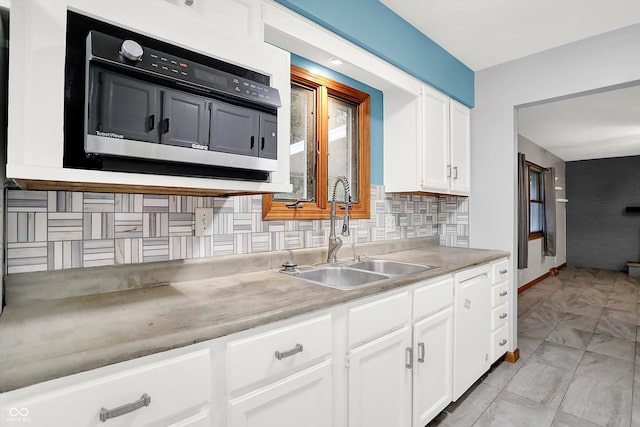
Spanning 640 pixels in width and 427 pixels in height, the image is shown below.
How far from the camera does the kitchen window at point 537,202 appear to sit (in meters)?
5.71

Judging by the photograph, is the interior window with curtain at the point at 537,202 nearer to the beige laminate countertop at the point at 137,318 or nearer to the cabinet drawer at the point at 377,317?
the cabinet drawer at the point at 377,317

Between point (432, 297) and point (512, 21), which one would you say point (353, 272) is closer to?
point (432, 297)

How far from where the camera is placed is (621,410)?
1.97 meters

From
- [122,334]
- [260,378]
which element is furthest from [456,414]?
[122,334]

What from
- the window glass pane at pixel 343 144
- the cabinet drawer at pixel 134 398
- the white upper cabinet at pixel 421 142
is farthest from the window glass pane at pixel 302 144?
the cabinet drawer at pixel 134 398

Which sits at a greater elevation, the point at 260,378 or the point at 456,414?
the point at 260,378

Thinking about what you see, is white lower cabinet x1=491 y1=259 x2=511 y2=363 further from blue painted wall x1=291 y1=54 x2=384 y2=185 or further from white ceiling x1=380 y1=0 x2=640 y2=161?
white ceiling x1=380 y1=0 x2=640 y2=161

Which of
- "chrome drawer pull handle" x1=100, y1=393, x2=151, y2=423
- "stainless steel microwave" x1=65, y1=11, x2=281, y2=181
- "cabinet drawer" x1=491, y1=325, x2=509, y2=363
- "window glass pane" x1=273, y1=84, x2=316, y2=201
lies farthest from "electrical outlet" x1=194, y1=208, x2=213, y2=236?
"cabinet drawer" x1=491, y1=325, x2=509, y2=363

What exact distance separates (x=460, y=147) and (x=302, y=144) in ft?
4.85

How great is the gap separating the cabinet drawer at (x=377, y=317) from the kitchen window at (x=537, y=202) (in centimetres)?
517

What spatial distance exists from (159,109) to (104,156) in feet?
0.64

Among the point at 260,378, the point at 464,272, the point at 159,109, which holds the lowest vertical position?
the point at 260,378

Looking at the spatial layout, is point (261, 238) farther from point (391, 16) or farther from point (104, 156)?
point (391, 16)

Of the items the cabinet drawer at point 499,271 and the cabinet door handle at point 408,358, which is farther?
the cabinet drawer at point 499,271
